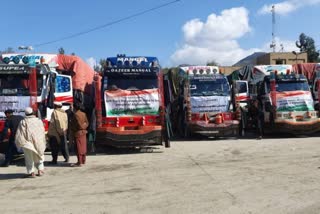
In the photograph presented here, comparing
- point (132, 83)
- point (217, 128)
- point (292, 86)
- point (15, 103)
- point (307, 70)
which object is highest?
point (307, 70)

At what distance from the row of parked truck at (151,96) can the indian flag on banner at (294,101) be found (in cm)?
4

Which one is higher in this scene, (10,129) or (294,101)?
(294,101)

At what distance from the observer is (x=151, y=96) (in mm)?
15258

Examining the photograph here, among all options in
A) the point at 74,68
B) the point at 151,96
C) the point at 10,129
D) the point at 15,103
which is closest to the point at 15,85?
the point at 15,103

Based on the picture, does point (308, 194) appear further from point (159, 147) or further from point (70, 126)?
point (159, 147)

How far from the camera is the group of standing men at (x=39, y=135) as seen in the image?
1048 cm

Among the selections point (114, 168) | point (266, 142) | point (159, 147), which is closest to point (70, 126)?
point (114, 168)

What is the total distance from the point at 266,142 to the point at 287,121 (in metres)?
1.95

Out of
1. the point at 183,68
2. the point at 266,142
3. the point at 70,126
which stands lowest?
the point at 266,142

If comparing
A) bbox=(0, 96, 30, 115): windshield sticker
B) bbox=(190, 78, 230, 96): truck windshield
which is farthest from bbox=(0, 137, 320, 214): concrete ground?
bbox=(190, 78, 230, 96): truck windshield

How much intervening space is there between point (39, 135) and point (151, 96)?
5.40 meters

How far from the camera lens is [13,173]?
11.5m

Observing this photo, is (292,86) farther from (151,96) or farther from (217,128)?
(151,96)

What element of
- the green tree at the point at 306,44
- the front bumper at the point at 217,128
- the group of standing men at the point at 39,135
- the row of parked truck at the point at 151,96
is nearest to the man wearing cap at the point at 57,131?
the group of standing men at the point at 39,135
